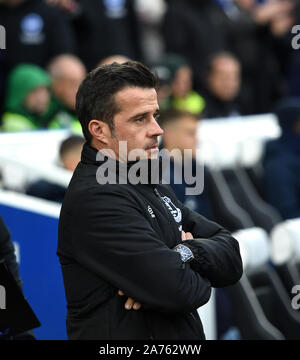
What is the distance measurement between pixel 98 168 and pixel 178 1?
554 centimetres

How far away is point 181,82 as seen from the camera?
638cm

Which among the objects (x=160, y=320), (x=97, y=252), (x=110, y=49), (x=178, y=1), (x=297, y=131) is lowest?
(x=160, y=320)

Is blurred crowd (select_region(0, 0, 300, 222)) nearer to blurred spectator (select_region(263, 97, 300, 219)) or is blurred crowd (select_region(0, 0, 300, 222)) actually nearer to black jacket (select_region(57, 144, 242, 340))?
blurred spectator (select_region(263, 97, 300, 219))

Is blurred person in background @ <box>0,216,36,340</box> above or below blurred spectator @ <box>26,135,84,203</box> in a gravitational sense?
below

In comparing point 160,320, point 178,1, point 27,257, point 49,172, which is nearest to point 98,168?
point 160,320

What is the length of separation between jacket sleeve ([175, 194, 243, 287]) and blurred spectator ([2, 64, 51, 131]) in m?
3.10

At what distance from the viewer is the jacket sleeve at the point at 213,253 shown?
7.48 feet

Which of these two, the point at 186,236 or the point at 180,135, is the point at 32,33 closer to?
the point at 180,135

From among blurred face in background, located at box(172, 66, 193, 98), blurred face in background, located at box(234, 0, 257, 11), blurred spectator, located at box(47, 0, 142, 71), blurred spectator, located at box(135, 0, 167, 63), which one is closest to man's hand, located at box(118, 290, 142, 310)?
blurred face in background, located at box(172, 66, 193, 98)

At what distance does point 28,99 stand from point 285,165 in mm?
1819

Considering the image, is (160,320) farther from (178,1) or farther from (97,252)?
(178,1)

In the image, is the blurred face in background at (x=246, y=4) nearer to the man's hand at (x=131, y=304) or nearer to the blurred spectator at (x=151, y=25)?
the blurred spectator at (x=151, y=25)

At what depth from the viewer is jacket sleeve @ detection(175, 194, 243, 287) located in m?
2.28

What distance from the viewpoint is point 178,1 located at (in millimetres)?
7520
